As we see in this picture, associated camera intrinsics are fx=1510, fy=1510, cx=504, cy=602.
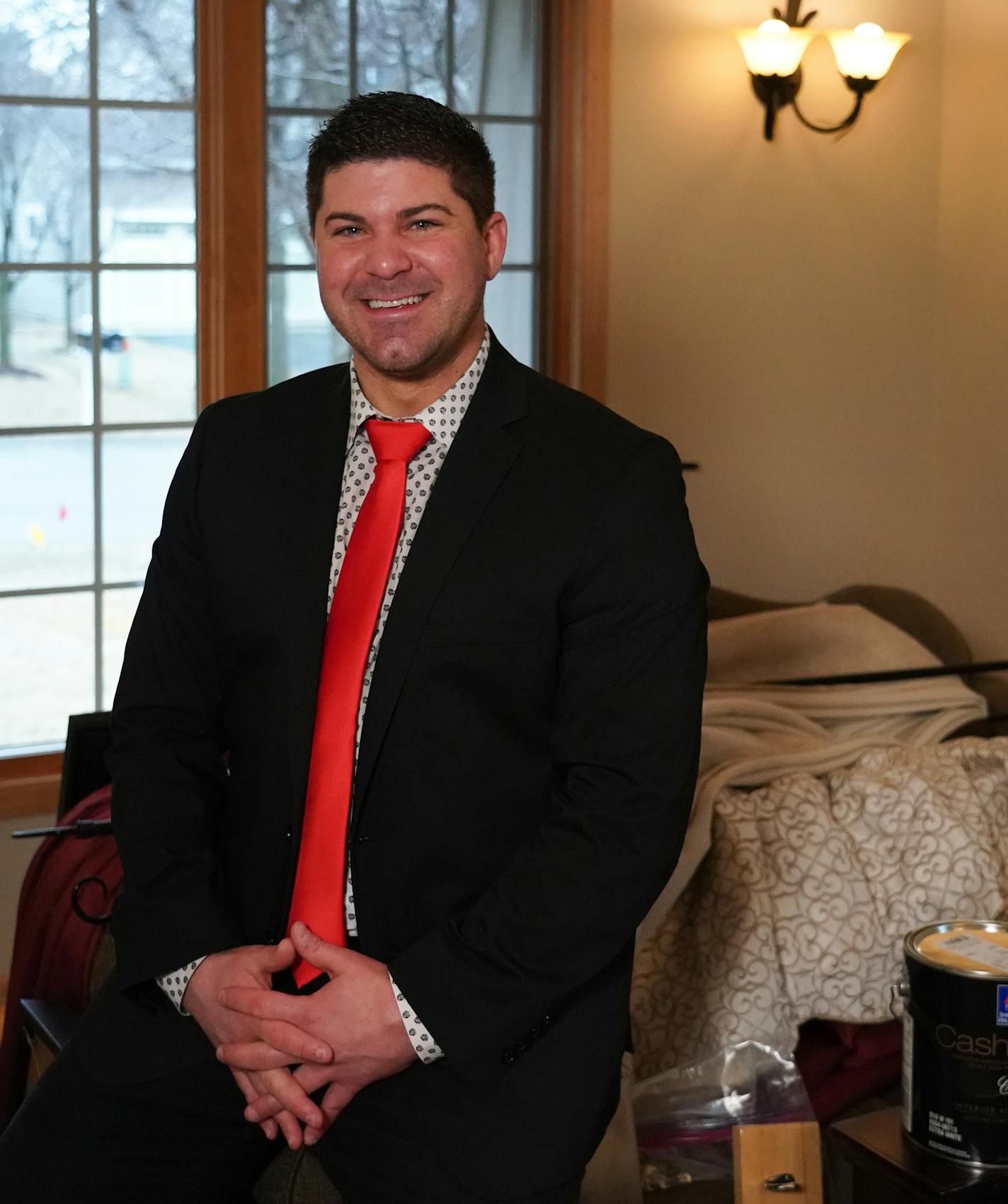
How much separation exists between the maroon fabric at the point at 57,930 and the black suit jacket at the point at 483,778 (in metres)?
0.50

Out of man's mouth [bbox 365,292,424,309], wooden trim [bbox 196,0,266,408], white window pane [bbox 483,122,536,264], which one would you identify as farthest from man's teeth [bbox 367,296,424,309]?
white window pane [bbox 483,122,536,264]

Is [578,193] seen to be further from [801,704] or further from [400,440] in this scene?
Result: [400,440]

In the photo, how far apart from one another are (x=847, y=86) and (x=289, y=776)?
3274mm

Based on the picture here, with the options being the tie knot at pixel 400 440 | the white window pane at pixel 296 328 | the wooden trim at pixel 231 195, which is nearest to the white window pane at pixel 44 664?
the wooden trim at pixel 231 195

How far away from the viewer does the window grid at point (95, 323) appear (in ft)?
11.1

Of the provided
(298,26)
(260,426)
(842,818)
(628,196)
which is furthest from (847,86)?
(260,426)

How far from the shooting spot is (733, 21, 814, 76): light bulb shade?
3.96 metres

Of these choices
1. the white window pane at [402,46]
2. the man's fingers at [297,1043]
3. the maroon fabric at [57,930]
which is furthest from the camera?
the white window pane at [402,46]

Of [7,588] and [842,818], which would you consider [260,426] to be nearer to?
[842,818]

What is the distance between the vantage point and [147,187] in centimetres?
351

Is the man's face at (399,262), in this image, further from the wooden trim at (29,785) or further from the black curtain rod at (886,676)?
the wooden trim at (29,785)

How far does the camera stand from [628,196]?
155 inches

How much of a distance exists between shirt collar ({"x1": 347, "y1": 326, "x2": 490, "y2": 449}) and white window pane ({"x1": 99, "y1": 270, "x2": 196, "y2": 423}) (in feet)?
6.63

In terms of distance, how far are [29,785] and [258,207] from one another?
1.45 m
